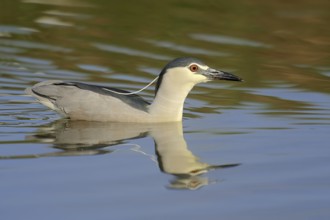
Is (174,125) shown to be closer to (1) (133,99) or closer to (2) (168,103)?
(2) (168,103)

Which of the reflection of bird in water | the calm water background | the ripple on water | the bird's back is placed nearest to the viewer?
the calm water background

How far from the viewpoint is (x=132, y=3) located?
62.1 ft

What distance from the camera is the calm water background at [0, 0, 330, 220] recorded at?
817 cm

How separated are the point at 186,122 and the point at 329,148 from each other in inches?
83.9

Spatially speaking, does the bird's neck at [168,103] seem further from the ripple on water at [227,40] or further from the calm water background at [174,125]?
the ripple on water at [227,40]

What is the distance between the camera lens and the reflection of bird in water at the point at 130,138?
9163 mm

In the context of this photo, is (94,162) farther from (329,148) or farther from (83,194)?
(329,148)

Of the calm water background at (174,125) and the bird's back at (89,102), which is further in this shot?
the bird's back at (89,102)

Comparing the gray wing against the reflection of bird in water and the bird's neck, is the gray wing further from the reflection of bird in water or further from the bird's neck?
the reflection of bird in water

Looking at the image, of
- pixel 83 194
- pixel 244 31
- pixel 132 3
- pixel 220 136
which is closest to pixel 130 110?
pixel 220 136

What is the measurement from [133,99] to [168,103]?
1.28 ft

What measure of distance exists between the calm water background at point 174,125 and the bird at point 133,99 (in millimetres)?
196

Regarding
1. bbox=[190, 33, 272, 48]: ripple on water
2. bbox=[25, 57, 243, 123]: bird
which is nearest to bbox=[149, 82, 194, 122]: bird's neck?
bbox=[25, 57, 243, 123]: bird

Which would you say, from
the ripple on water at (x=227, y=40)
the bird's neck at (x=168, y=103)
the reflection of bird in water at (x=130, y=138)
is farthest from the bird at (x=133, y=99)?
the ripple on water at (x=227, y=40)
